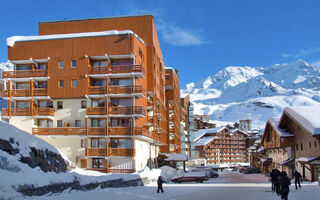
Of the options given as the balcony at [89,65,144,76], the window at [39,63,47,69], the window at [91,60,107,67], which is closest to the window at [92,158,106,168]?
the balcony at [89,65,144,76]

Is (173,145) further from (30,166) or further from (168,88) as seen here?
(30,166)

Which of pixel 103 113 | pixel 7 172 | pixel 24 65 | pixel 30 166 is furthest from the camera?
pixel 24 65

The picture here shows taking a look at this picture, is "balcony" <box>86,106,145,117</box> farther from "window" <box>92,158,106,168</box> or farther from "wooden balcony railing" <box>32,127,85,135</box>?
"window" <box>92,158,106,168</box>

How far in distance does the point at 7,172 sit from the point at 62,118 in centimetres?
3241

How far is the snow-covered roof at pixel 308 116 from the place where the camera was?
137 feet

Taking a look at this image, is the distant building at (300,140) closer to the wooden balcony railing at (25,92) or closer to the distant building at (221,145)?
the wooden balcony railing at (25,92)

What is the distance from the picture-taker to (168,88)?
75.8 meters

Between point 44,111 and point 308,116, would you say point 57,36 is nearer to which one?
point 44,111

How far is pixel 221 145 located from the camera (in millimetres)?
157750

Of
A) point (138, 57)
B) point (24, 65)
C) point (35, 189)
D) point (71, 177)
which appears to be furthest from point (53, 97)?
point (35, 189)

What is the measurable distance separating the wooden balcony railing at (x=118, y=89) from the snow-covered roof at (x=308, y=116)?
20220 mm

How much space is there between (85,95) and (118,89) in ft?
14.5

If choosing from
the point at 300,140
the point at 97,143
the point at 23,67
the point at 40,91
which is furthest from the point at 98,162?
the point at 300,140

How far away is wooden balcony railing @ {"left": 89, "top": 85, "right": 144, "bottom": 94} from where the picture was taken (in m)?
47.6
